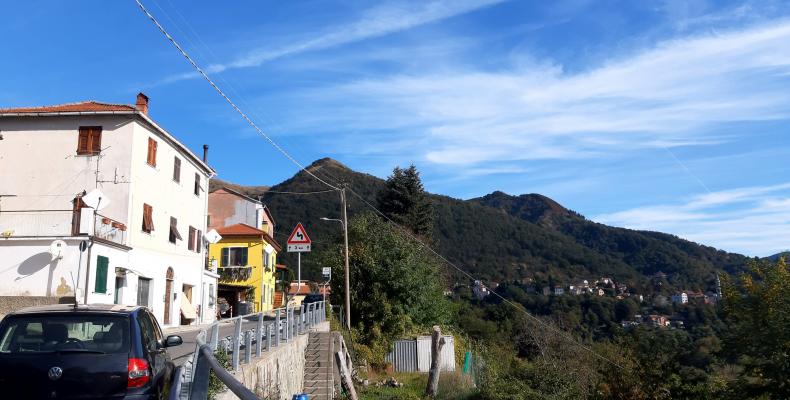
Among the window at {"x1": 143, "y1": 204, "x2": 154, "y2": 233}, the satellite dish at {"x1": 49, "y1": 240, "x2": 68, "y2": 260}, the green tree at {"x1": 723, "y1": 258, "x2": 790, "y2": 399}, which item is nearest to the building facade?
the window at {"x1": 143, "y1": 204, "x2": 154, "y2": 233}

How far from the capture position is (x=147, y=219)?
2672 centimetres

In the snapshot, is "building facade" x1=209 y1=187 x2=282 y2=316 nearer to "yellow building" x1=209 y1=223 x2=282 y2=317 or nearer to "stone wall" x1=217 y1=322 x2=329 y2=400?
"yellow building" x1=209 y1=223 x2=282 y2=317

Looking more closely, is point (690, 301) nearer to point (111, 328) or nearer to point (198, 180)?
point (198, 180)

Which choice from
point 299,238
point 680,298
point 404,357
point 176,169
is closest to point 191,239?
point 176,169

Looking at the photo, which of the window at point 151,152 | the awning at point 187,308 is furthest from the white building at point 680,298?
the window at point 151,152

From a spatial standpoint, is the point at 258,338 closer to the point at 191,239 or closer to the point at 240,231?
the point at 191,239

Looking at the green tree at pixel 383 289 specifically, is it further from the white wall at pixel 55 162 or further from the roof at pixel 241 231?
the roof at pixel 241 231

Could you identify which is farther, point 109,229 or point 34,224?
point 109,229

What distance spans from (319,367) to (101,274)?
351 inches

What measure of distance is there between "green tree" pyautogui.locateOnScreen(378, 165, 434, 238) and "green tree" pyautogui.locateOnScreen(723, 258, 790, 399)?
112ft

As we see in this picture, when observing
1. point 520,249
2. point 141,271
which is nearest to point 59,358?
point 141,271

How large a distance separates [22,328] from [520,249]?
11450 cm

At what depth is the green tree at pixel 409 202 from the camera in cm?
4881

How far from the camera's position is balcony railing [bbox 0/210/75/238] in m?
22.0
